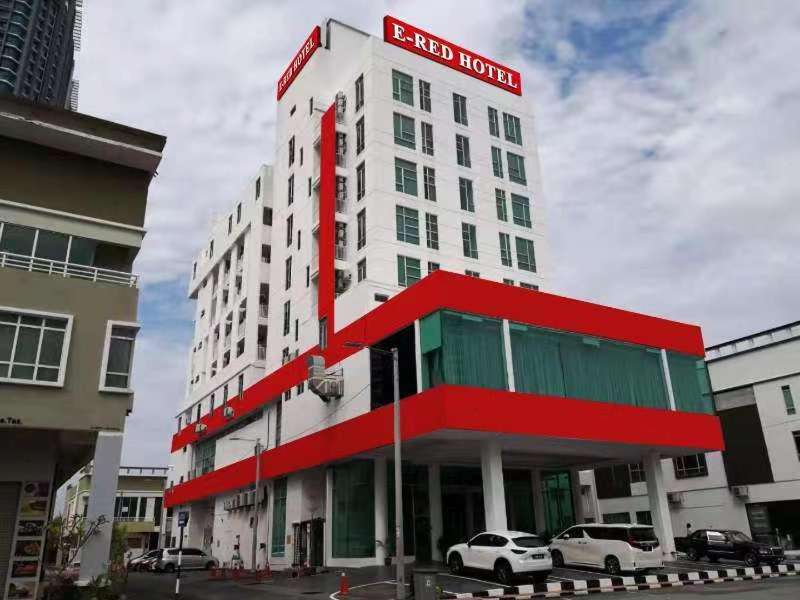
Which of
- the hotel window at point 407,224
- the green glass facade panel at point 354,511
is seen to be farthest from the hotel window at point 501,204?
the green glass facade panel at point 354,511

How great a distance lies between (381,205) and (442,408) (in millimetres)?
17080

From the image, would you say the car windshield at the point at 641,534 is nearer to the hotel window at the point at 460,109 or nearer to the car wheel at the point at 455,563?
the car wheel at the point at 455,563

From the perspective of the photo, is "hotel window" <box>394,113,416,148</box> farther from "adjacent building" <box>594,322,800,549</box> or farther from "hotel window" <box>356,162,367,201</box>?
"adjacent building" <box>594,322,800,549</box>

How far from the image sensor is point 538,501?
41.0 meters

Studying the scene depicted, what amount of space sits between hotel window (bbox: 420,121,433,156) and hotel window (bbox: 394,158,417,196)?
178 cm

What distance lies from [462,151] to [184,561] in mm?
33242

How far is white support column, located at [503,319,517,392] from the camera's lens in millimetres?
29328

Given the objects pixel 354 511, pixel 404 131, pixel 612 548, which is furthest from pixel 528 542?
pixel 404 131

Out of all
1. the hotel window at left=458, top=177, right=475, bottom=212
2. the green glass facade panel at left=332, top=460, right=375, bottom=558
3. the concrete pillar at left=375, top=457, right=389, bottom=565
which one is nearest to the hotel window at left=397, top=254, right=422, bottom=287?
the hotel window at left=458, top=177, right=475, bottom=212

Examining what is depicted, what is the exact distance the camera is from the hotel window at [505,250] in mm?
44250

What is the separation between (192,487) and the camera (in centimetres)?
5812

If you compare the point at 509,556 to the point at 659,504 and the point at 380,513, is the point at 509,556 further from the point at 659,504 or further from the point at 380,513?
the point at 659,504

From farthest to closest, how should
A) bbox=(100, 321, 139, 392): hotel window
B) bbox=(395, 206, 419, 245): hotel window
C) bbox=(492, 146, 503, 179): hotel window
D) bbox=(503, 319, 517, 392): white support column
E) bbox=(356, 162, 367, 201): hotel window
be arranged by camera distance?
bbox=(492, 146, 503, 179): hotel window
bbox=(356, 162, 367, 201): hotel window
bbox=(395, 206, 419, 245): hotel window
bbox=(503, 319, 517, 392): white support column
bbox=(100, 321, 139, 392): hotel window

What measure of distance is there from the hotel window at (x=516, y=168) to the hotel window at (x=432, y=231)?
26.4 ft
